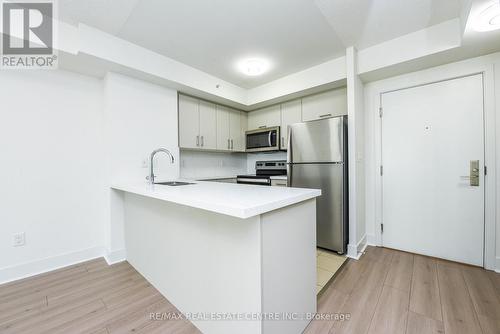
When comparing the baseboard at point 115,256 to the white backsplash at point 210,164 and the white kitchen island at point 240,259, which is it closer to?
the white kitchen island at point 240,259

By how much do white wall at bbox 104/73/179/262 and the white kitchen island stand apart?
97cm

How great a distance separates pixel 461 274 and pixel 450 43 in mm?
2181

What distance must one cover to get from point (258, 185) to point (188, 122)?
1522mm

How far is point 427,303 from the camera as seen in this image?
1.58m

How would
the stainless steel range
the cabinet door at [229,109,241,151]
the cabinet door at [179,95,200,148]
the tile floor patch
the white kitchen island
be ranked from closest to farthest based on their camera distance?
the white kitchen island
the tile floor patch
the cabinet door at [179,95,200,148]
the stainless steel range
the cabinet door at [229,109,241,151]

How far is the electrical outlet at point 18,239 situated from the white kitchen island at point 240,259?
4.75 ft

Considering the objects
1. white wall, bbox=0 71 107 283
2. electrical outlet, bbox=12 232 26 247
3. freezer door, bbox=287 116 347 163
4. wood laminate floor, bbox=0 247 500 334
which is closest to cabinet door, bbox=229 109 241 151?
freezer door, bbox=287 116 347 163

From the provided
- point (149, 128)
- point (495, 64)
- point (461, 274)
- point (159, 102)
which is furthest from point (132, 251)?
point (495, 64)

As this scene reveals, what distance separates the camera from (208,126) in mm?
3320

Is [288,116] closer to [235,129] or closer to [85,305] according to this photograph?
[235,129]

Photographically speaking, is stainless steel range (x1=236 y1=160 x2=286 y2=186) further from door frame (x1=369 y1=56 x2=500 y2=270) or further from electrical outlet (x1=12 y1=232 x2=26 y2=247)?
electrical outlet (x1=12 y1=232 x2=26 y2=247)

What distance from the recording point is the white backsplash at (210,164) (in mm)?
3412

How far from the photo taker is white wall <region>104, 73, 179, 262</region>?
2.29 metres

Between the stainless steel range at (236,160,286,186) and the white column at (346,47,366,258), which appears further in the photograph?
the stainless steel range at (236,160,286,186)
